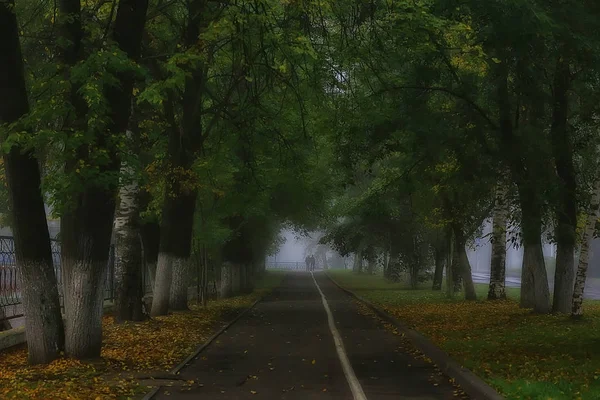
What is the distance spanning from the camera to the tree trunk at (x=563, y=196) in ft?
60.3

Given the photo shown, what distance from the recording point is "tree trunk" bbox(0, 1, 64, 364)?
460 inches

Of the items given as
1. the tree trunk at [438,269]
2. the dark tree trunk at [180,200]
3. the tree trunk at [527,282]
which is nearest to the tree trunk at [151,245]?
the dark tree trunk at [180,200]

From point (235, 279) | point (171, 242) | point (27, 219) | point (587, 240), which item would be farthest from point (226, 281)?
point (27, 219)

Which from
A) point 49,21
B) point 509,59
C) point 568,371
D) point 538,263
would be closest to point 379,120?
point 509,59

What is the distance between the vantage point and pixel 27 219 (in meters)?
11.8

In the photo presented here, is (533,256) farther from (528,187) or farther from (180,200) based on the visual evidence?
(180,200)

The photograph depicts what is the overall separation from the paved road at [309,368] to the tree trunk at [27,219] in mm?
2366

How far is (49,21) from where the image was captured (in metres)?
15.9

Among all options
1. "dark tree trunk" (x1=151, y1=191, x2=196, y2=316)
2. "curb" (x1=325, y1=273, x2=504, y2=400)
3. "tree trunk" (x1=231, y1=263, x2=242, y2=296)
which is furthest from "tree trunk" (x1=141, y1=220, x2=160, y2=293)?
"tree trunk" (x1=231, y1=263, x2=242, y2=296)

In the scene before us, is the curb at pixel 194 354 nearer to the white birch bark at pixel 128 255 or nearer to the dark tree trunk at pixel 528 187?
the white birch bark at pixel 128 255

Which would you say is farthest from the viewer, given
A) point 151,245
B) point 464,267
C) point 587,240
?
point 464,267

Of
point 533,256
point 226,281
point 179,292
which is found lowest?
point 226,281

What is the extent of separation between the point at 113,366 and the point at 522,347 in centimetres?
740

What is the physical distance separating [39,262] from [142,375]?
96.8 inches
